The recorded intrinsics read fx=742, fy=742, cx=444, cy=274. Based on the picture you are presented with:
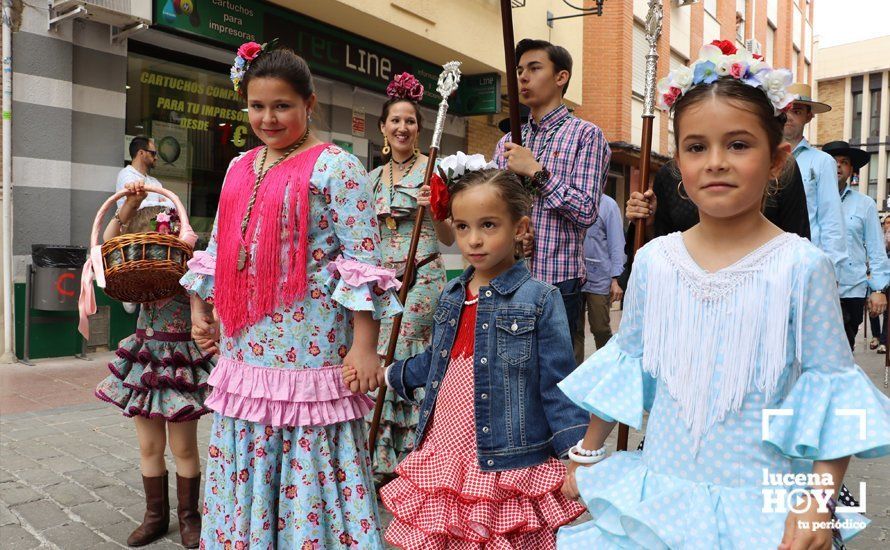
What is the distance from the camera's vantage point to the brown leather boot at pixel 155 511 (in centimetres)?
342

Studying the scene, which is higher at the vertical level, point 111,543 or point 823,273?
point 823,273

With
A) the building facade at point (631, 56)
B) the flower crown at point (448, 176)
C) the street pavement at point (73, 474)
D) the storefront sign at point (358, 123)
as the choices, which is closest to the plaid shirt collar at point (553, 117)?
the flower crown at point (448, 176)

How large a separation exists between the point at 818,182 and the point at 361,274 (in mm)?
3246

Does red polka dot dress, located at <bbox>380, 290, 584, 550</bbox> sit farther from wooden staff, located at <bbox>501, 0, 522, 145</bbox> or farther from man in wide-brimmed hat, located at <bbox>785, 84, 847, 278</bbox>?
man in wide-brimmed hat, located at <bbox>785, 84, 847, 278</bbox>

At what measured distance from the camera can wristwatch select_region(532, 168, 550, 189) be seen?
126 inches

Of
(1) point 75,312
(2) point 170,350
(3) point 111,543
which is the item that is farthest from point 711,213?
(1) point 75,312

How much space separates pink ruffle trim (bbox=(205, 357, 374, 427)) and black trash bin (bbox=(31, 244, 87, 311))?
5621 mm

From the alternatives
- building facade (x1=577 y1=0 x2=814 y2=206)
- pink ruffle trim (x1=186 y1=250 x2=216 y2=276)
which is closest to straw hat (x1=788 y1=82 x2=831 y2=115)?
pink ruffle trim (x1=186 y1=250 x2=216 y2=276)

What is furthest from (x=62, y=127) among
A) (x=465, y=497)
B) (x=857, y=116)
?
(x=857, y=116)

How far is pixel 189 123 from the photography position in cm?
927

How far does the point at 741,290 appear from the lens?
→ 6.11ft

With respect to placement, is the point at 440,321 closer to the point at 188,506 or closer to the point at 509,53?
the point at 509,53

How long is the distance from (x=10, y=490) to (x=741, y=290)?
396 centimetres

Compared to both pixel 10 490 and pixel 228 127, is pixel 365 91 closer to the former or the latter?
pixel 228 127
